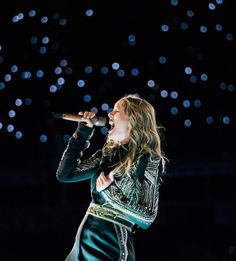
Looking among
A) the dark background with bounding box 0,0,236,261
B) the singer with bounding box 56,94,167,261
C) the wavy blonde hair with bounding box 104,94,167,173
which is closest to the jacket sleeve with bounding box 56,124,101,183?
the singer with bounding box 56,94,167,261

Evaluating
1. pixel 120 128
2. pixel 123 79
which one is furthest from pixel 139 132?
pixel 123 79

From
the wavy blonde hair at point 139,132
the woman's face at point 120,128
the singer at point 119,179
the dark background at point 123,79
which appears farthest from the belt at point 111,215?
the dark background at point 123,79

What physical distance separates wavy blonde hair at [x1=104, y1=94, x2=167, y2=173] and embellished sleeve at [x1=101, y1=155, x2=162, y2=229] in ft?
0.19

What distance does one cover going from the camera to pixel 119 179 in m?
1.65

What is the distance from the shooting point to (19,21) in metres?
4.64

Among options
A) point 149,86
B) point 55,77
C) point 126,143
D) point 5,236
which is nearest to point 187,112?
point 149,86

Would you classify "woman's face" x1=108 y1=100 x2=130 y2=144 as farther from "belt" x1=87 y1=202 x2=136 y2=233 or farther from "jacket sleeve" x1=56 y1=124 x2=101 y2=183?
"belt" x1=87 y1=202 x2=136 y2=233

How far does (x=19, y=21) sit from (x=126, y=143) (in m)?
3.17

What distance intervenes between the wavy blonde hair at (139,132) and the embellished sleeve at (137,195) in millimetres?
59

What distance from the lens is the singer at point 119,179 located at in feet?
5.35

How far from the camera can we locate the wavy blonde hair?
68.0 inches

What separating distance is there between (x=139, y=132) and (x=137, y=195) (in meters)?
0.24

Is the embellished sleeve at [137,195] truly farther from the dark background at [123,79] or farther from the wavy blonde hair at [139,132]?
the dark background at [123,79]

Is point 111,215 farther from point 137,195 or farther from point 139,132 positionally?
point 139,132
